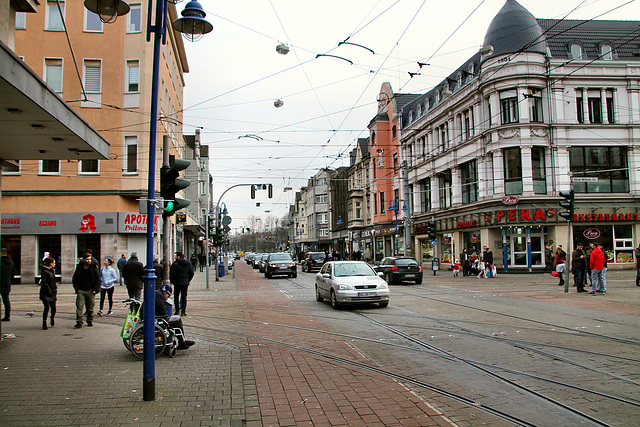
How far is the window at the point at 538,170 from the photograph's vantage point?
31.8 metres

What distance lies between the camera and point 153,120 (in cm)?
603

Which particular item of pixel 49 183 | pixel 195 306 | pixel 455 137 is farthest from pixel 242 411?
pixel 455 137

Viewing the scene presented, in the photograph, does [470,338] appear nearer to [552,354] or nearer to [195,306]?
[552,354]

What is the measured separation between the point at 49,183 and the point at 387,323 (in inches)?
894

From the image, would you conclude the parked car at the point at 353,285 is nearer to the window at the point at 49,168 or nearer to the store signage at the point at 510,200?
the window at the point at 49,168

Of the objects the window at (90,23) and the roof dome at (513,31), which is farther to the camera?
the roof dome at (513,31)

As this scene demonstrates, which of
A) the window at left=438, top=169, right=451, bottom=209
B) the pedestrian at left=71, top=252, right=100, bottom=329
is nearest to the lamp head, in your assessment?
the pedestrian at left=71, top=252, right=100, bottom=329

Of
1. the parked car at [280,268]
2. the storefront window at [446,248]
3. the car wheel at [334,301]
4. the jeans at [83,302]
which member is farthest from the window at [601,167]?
the jeans at [83,302]

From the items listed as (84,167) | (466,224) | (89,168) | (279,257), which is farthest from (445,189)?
(84,167)

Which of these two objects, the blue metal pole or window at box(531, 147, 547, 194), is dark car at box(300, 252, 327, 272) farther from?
the blue metal pole

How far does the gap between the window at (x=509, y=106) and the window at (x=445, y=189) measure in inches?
334

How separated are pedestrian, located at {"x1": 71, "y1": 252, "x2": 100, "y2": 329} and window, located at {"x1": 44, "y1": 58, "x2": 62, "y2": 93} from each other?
19.1m

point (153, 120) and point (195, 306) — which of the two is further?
point (195, 306)

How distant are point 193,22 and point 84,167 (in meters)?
22.8
